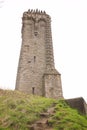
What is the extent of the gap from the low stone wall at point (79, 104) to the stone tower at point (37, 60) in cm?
1121

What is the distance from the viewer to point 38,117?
28.8ft

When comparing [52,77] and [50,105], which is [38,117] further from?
[52,77]

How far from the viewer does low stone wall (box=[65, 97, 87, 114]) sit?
32.8ft

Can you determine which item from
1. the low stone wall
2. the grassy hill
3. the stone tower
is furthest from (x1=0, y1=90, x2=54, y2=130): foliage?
the stone tower

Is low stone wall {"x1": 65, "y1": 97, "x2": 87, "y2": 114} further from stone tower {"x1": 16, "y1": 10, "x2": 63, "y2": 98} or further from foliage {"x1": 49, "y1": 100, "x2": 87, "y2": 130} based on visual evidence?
stone tower {"x1": 16, "y1": 10, "x2": 63, "y2": 98}

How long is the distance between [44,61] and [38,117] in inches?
639

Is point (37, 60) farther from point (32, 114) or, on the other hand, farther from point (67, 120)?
point (67, 120)

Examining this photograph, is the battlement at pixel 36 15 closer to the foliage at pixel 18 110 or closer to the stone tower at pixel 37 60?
the stone tower at pixel 37 60

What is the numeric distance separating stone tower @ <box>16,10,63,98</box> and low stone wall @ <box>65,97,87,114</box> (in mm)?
11214

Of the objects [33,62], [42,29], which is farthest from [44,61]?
[42,29]

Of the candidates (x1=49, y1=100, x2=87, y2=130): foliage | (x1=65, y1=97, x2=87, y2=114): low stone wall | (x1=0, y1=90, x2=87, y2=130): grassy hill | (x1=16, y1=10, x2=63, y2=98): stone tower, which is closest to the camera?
(x1=49, y1=100, x2=87, y2=130): foliage

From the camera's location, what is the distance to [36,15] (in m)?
28.5

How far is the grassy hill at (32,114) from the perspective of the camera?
8.02 meters

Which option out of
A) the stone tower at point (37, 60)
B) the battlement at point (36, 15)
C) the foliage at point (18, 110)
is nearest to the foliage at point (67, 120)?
the foliage at point (18, 110)
